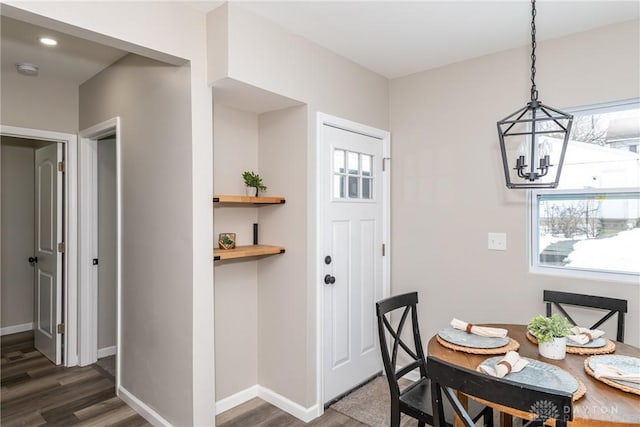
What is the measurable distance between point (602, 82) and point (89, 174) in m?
4.00

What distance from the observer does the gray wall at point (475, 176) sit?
242cm

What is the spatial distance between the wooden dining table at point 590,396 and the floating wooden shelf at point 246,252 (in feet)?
4.05

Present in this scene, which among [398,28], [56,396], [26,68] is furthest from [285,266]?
[26,68]

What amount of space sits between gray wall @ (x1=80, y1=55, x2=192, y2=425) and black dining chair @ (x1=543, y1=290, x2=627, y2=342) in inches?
87.7

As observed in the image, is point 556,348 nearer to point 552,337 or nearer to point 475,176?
point 552,337

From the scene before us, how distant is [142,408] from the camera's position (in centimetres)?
268

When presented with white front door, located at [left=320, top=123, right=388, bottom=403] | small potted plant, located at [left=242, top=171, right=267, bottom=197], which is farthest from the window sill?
small potted plant, located at [left=242, top=171, right=267, bottom=197]

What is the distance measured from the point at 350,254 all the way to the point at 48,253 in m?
3.01

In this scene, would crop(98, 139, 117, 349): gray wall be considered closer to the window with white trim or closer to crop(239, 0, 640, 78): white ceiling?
crop(239, 0, 640, 78): white ceiling

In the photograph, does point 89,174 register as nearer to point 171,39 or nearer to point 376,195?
point 171,39

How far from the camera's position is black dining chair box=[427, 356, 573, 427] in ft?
3.45

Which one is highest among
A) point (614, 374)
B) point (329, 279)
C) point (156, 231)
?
point (156, 231)

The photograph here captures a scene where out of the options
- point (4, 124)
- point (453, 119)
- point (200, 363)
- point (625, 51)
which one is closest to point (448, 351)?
point (200, 363)

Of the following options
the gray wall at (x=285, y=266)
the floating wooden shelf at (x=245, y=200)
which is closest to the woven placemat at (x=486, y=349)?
the gray wall at (x=285, y=266)
